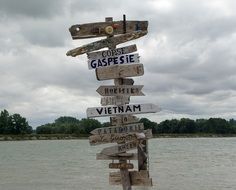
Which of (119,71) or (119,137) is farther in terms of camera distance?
(119,71)

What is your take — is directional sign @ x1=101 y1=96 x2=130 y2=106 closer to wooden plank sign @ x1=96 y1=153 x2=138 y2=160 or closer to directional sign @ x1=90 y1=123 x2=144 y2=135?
directional sign @ x1=90 y1=123 x2=144 y2=135

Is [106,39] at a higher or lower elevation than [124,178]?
higher

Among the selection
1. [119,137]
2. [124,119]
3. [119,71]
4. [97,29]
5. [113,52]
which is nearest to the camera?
[119,137]

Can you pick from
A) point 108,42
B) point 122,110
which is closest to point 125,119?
point 122,110

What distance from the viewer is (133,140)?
Result: 985 centimetres

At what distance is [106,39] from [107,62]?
51 cm

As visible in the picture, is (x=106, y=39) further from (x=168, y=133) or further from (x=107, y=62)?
(x=168, y=133)

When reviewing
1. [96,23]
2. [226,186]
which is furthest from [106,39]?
[226,186]

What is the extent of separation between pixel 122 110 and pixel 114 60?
1078 mm

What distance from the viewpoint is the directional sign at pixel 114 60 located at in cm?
1013

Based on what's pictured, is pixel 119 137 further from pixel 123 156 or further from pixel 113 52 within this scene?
pixel 113 52

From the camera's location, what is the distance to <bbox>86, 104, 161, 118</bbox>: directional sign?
32.3 ft

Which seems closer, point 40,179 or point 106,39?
point 106,39

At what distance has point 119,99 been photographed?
1002 centimetres
